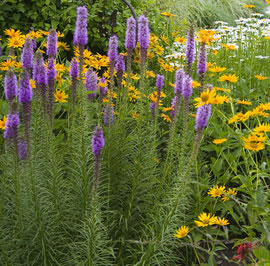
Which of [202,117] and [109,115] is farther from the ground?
[202,117]

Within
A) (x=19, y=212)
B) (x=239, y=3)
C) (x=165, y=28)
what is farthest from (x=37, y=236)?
(x=239, y=3)

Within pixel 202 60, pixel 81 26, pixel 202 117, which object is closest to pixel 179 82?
pixel 202 60

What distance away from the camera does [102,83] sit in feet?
8.99

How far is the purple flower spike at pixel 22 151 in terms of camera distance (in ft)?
6.08

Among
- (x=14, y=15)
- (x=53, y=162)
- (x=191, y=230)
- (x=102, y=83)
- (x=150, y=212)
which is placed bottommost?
(x=191, y=230)

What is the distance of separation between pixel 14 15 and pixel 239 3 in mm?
7450

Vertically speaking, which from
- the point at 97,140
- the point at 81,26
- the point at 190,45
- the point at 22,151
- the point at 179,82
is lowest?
the point at 22,151

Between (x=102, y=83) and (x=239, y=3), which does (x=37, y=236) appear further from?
(x=239, y=3)

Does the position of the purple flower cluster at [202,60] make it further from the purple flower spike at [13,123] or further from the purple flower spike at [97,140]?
the purple flower spike at [13,123]

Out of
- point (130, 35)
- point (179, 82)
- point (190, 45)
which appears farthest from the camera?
point (130, 35)

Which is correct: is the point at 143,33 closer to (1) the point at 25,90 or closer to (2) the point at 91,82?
(2) the point at 91,82

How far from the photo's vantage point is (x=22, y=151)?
6.12ft

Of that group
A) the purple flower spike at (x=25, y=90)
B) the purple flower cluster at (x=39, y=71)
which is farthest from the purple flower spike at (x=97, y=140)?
the purple flower cluster at (x=39, y=71)

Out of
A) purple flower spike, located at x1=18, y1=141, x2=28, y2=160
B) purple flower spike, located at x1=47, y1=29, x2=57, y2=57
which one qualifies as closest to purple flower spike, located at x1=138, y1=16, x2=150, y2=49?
purple flower spike, located at x1=47, y1=29, x2=57, y2=57
